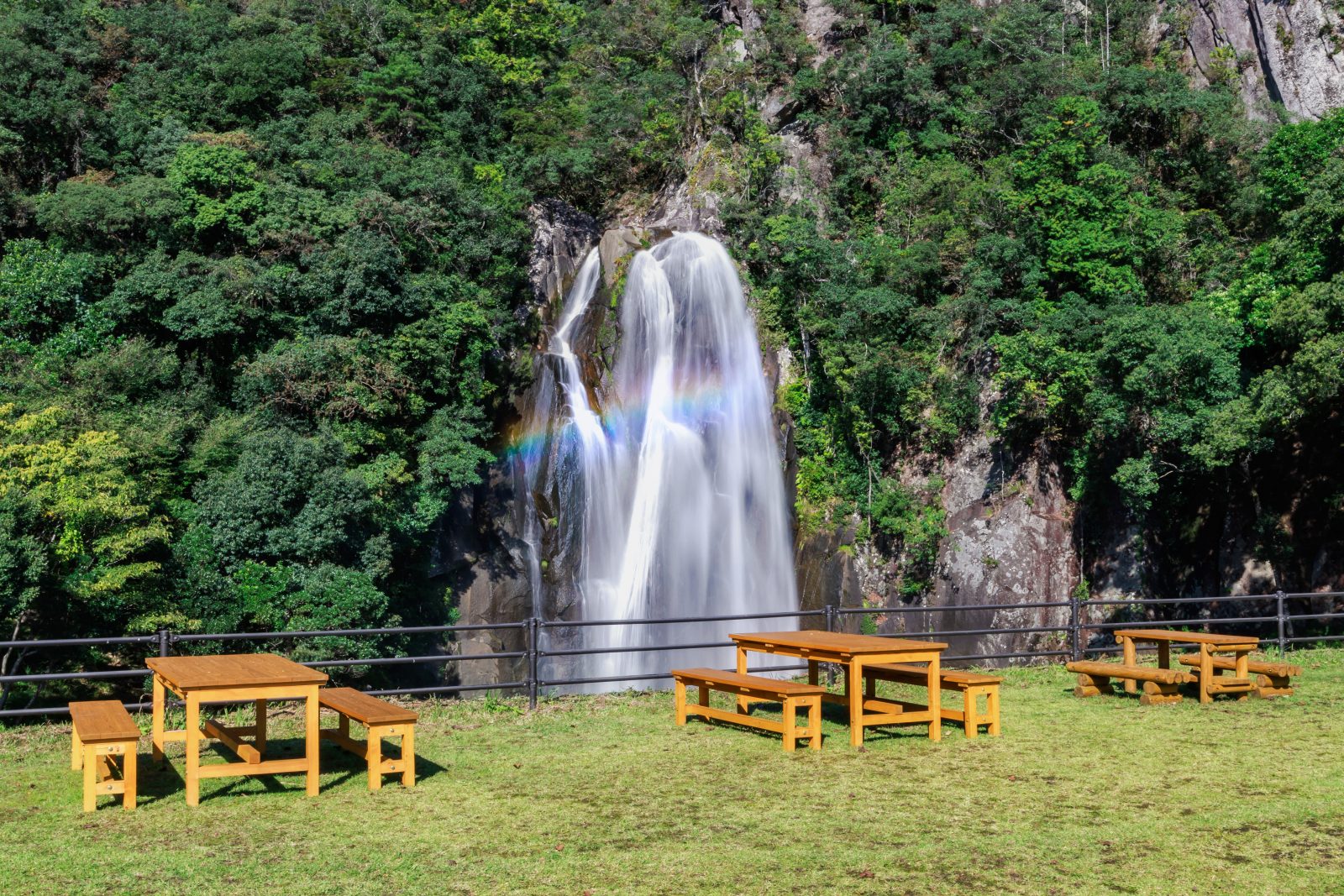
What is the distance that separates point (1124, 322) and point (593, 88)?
70.9 feet

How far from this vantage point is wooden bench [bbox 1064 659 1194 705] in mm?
13219

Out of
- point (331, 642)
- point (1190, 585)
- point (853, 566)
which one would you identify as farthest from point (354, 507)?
point (1190, 585)

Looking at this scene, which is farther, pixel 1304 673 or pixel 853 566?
pixel 853 566

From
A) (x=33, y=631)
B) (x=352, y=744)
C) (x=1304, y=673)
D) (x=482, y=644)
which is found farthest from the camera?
(x=482, y=644)

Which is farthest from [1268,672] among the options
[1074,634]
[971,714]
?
[971,714]

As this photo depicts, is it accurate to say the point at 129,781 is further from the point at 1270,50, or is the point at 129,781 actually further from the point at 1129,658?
the point at 1270,50

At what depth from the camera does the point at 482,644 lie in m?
28.0

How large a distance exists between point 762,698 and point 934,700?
170 centimetres

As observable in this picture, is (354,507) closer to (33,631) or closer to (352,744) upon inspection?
(33,631)

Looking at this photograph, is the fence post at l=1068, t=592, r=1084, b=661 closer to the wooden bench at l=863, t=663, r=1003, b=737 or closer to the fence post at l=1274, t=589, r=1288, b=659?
the fence post at l=1274, t=589, r=1288, b=659

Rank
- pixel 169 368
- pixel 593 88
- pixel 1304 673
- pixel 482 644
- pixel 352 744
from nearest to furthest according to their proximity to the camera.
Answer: pixel 352 744 < pixel 1304 673 < pixel 169 368 < pixel 482 644 < pixel 593 88

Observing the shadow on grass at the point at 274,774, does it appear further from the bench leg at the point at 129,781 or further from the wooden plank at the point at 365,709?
the wooden plank at the point at 365,709

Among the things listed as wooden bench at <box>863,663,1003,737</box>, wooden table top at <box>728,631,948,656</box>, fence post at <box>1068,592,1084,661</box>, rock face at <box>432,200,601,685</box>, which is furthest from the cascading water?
wooden bench at <box>863,663,1003,737</box>

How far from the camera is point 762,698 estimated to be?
11305mm
